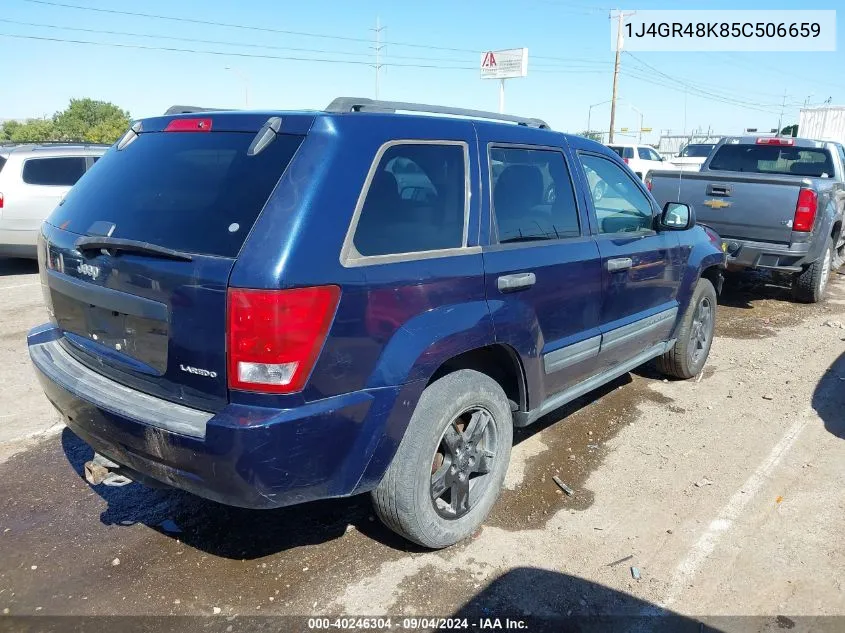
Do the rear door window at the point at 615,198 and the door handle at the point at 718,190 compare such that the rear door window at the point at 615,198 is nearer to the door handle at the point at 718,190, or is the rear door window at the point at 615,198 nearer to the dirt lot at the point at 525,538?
the dirt lot at the point at 525,538

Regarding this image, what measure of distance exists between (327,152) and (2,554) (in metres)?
2.35

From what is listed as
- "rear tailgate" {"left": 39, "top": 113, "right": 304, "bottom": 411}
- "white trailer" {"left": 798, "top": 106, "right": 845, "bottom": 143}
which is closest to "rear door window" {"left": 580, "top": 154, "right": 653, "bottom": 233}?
"rear tailgate" {"left": 39, "top": 113, "right": 304, "bottom": 411}

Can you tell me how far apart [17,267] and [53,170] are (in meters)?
1.67

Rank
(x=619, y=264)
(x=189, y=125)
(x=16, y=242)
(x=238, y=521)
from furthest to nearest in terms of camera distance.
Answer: (x=16, y=242) → (x=619, y=264) → (x=238, y=521) → (x=189, y=125)

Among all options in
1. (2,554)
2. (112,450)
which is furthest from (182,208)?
(2,554)

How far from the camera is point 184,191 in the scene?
101 inches

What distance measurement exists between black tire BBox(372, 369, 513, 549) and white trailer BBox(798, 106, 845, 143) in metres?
26.2

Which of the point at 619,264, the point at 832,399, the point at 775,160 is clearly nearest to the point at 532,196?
the point at 619,264

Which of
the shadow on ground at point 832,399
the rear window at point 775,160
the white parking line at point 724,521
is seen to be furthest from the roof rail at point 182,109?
the rear window at point 775,160

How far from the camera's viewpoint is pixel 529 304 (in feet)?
10.3

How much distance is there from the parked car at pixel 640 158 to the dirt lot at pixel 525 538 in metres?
17.7

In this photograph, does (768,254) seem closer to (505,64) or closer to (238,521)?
(238,521)

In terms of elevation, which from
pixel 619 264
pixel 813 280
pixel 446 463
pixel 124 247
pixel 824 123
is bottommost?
pixel 813 280

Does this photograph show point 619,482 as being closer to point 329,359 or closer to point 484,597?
point 484,597
